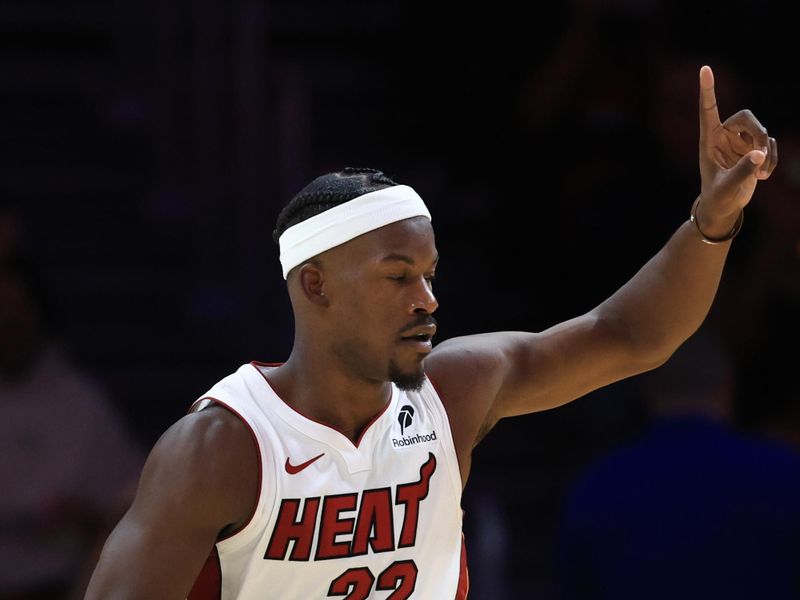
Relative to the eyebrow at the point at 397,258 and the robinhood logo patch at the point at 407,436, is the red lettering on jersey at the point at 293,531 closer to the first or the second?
the robinhood logo patch at the point at 407,436

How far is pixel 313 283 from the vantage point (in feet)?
11.1

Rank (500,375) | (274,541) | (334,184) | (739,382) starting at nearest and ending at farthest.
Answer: (274,541)
(334,184)
(500,375)
(739,382)

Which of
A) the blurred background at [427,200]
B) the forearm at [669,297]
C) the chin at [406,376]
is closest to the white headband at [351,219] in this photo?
the chin at [406,376]

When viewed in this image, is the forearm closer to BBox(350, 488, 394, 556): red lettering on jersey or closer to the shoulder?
BBox(350, 488, 394, 556): red lettering on jersey

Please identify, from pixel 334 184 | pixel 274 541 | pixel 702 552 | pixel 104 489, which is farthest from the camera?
pixel 104 489

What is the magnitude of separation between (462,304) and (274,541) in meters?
4.60

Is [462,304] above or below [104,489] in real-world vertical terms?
above

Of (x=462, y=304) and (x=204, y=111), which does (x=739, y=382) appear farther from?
(x=204, y=111)

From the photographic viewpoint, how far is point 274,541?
3221 mm

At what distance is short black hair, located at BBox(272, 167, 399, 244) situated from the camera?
338 cm

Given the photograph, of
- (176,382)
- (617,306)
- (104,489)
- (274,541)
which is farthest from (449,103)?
(274,541)

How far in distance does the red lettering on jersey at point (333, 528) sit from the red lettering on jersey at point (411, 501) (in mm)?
130

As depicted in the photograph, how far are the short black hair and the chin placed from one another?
0.38 meters

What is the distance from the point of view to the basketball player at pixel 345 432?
3.13 metres
